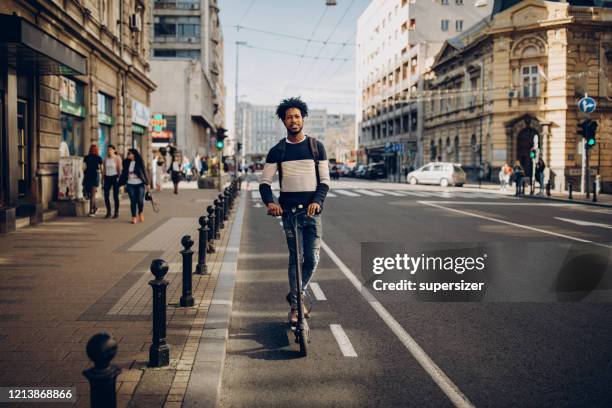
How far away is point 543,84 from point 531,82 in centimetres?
90

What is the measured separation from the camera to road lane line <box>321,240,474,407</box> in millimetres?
4031

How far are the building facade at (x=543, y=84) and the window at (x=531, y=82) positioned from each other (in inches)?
2.6

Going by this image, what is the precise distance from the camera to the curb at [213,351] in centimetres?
393

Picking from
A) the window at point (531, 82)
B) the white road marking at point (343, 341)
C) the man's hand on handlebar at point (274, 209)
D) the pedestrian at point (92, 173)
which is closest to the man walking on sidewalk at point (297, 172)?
the man's hand on handlebar at point (274, 209)

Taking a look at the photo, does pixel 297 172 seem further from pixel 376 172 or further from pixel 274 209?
pixel 376 172

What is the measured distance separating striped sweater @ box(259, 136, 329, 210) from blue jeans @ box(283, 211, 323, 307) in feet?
0.45

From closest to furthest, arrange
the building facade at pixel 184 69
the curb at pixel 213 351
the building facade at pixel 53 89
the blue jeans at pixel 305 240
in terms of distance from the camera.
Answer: the curb at pixel 213 351, the blue jeans at pixel 305 240, the building facade at pixel 53 89, the building facade at pixel 184 69

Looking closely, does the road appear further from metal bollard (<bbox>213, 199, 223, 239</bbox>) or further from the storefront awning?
the storefront awning

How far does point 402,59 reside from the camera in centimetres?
6994

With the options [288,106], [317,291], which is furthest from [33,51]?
[288,106]

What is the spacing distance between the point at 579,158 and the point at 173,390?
41694 mm

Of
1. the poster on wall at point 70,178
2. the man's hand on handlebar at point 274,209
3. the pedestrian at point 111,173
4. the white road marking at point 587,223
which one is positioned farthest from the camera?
the pedestrian at point 111,173

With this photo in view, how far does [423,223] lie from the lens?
15.1m

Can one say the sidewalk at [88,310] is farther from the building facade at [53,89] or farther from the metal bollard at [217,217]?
the building facade at [53,89]
